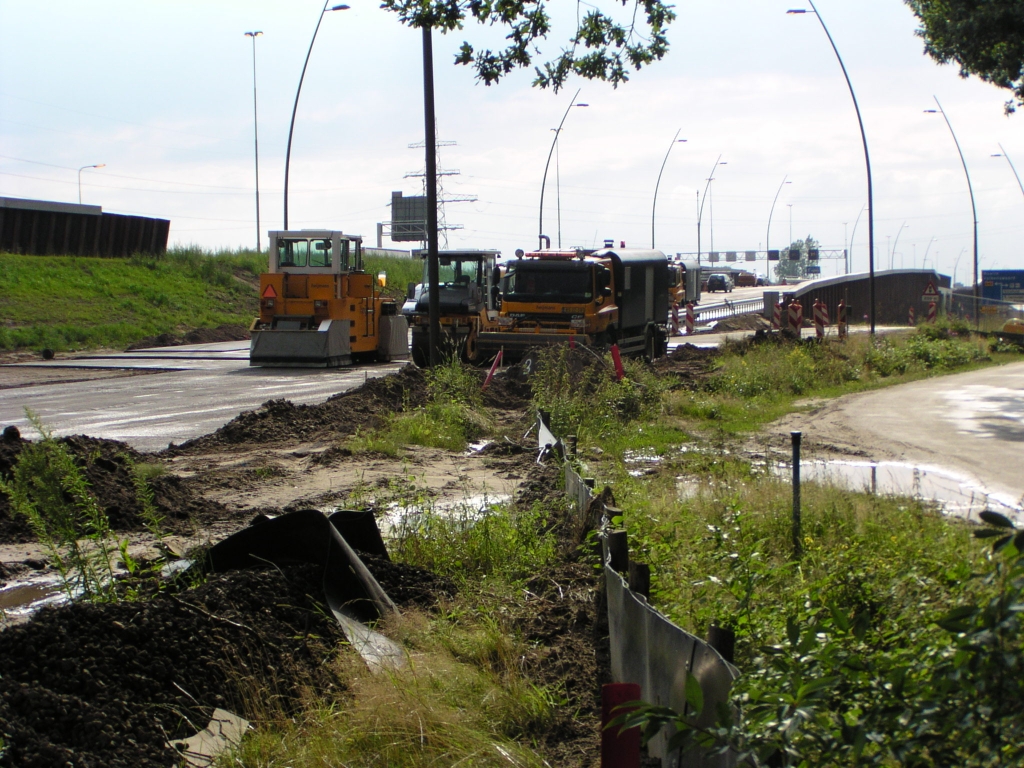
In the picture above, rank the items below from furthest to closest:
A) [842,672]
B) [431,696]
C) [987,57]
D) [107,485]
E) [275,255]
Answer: [275,255], [987,57], [107,485], [431,696], [842,672]

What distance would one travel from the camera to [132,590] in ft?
18.2

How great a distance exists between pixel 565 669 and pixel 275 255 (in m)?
23.4

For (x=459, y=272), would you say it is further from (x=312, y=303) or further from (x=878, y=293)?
(x=878, y=293)

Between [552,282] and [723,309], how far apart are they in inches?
1257

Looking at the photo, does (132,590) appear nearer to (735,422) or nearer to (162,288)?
(735,422)

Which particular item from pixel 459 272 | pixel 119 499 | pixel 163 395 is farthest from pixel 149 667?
pixel 459 272

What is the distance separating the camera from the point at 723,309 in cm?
5409

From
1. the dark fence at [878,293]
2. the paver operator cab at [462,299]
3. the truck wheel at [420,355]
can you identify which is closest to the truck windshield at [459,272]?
the paver operator cab at [462,299]

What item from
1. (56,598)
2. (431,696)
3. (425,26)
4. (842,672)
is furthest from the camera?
(425,26)

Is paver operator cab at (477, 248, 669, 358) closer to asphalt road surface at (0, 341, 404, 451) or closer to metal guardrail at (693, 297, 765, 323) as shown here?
asphalt road surface at (0, 341, 404, 451)

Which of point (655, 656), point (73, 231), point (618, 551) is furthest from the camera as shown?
point (73, 231)

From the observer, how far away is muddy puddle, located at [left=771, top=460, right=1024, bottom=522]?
9.18 meters

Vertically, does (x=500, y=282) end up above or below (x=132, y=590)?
above

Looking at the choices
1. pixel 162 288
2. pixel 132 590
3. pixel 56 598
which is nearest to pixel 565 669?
pixel 132 590
